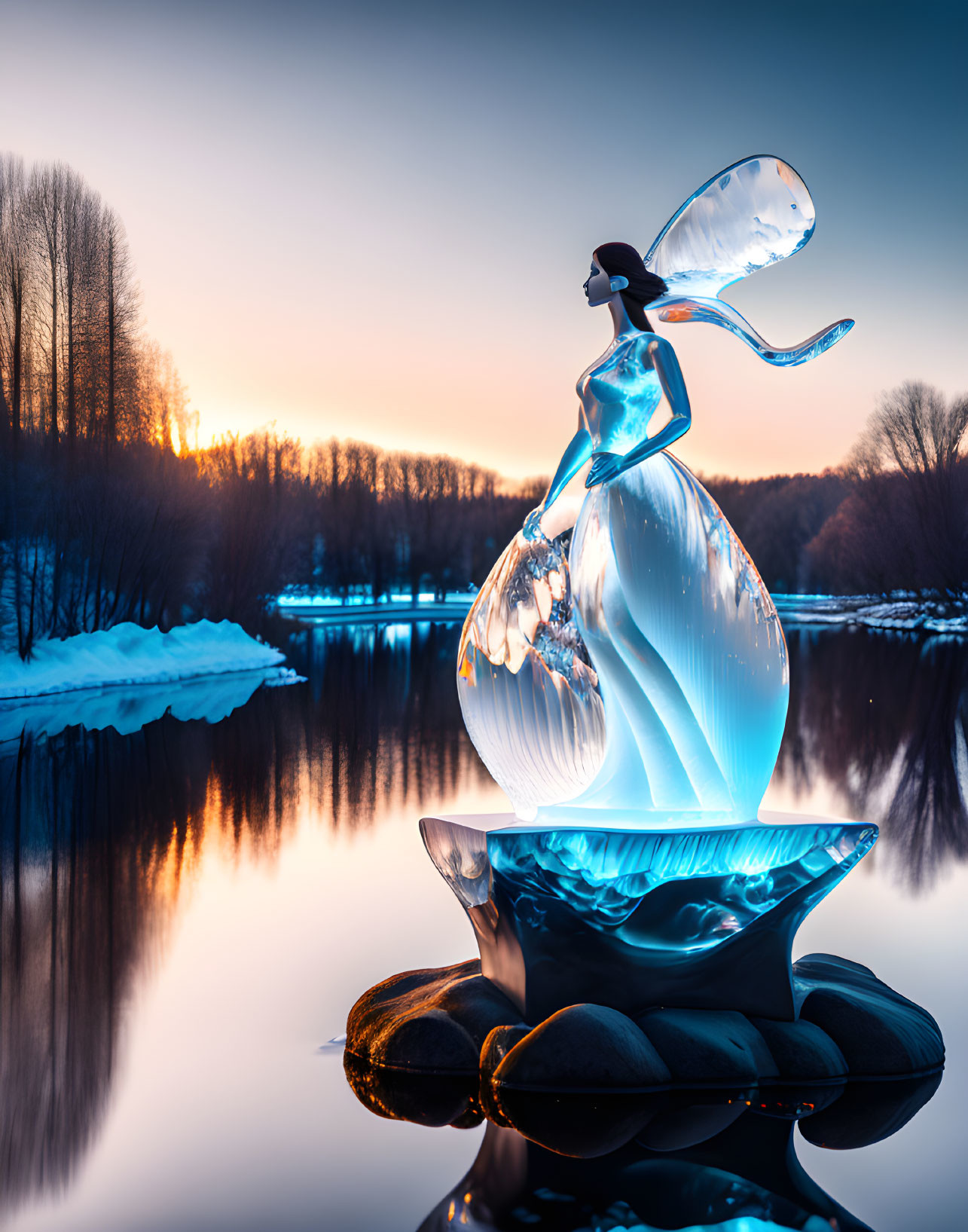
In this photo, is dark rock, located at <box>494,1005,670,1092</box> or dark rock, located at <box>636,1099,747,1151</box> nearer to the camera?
dark rock, located at <box>636,1099,747,1151</box>

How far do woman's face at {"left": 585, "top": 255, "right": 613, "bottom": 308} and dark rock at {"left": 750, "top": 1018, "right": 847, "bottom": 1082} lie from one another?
10.4 ft

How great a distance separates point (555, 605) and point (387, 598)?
207 ft

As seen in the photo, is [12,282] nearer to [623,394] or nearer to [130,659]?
[130,659]

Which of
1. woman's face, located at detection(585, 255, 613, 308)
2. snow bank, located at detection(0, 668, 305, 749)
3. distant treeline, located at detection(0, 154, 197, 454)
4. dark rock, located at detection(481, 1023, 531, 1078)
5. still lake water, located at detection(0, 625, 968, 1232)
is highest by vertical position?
distant treeline, located at detection(0, 154, 197, 454)

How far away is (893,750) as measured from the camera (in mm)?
13594

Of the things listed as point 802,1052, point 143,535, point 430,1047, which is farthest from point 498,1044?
point 143,535

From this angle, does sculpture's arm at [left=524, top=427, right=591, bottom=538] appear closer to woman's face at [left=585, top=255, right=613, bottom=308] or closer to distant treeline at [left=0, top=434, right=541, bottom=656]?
woman's face at [left=585, top=255, right=613, bottom=308]

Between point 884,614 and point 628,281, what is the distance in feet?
171

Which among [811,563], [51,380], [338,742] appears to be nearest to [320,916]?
[338,742]

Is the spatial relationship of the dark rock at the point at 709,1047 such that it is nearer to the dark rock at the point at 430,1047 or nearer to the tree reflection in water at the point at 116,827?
the dark rock at the point at 430,1047

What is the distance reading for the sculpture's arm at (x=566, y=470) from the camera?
5.20 m

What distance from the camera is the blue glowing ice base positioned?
4.49m

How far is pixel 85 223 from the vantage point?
26.8m

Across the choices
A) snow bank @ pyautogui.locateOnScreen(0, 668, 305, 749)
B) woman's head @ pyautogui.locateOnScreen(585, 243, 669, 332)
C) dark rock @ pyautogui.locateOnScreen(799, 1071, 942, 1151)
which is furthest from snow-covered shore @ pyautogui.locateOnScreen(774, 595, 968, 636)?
dark rock @ pyautogui.locateOnScreen(799, 1071, 942, 1151)
